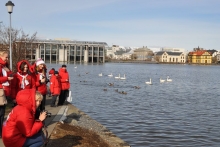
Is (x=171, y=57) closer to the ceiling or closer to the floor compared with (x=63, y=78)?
closer to the ceiling

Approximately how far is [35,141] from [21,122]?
1.57 feet

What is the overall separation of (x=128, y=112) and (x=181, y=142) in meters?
5.68

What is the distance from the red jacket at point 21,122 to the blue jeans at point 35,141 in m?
0.11

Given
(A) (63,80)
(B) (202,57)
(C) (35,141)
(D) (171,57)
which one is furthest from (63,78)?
(D) (171,57)

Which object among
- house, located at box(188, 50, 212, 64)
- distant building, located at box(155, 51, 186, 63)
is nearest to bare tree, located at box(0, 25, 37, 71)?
house, located at box(188, 50, 212, 64)

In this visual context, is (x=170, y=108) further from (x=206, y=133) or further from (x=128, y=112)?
(x=206, y=133)

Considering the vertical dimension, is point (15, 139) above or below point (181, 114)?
above

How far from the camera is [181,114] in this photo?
54.9 feet

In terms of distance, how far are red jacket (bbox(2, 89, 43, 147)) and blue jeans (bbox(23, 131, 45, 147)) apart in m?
0.11

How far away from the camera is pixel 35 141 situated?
178 inches

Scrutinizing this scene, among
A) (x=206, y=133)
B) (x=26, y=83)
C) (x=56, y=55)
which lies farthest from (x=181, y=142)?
(x=56, y=55)

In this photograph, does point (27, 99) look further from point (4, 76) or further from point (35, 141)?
point (4, 76)

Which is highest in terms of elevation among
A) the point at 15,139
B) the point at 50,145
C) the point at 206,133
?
the point at 15,139

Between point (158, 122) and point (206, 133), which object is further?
point (158, 122)
